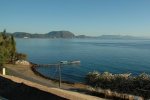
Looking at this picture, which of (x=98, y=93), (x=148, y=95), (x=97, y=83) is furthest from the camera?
(x=97, y=83)

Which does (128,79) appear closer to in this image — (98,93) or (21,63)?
(98,93)

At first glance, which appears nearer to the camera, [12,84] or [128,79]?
[12,84]

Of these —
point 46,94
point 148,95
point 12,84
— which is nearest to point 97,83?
point 148,95

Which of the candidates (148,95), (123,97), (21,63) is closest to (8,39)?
(21,63)

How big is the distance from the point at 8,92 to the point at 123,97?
47.9 ft

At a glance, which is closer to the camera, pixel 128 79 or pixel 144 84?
pixel 144 84

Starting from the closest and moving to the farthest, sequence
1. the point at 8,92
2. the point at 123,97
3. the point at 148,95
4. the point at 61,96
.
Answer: the point at 61,96 < the point at 8,92 < the point at 123,97 < the point at 148,95

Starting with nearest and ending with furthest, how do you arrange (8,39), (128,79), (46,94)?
1. (46,94)
2. (128,79)
3. (8,39)

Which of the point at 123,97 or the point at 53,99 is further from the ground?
the point at 53,99

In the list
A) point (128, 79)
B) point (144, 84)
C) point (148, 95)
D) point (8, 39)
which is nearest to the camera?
point (148, 95)

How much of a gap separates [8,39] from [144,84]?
175 feet

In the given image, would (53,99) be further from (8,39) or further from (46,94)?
(8,39)

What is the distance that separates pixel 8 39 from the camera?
302ft

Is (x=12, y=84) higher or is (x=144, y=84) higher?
(x=12, y=84)
